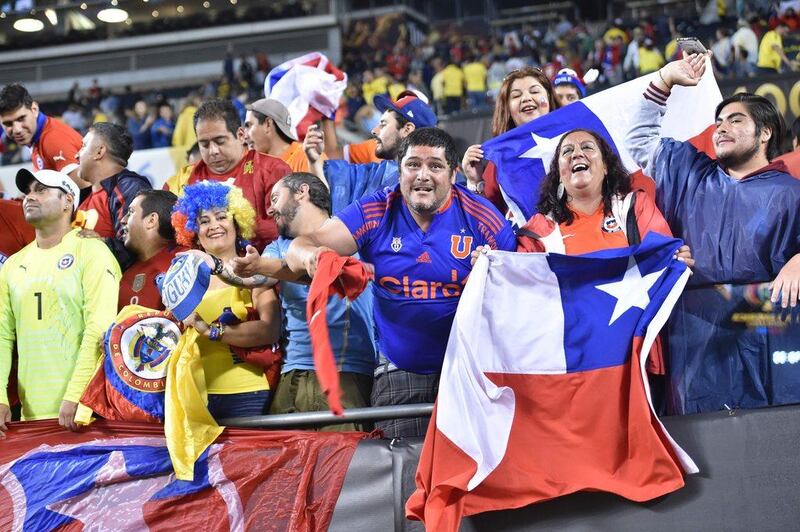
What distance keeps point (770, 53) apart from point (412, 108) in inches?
375

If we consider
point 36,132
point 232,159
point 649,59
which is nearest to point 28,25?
point 649,59

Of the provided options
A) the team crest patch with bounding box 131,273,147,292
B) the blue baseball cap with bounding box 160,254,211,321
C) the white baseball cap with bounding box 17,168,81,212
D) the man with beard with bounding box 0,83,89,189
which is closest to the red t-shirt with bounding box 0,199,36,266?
the white baseball cap with bounding box 17,168,81,212

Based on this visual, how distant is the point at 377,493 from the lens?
4398 mm

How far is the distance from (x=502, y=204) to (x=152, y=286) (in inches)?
75.2

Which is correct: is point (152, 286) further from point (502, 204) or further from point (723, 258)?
point (723, 258)

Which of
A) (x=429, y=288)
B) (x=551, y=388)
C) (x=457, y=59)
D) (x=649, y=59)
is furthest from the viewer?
(x=457, y=59)

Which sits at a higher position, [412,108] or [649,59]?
[649,59]

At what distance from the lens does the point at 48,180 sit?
543 cm

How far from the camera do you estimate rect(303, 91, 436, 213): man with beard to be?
5.88 metres

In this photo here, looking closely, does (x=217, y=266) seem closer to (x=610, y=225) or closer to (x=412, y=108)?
(x=610, y=225)

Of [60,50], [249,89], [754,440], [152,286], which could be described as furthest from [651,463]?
[60,50]

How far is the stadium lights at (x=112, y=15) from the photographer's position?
3108cm

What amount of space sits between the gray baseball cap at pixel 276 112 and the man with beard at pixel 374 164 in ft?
2.06

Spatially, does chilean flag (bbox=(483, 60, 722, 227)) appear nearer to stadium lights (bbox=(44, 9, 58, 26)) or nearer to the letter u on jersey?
the letter u on jersey
